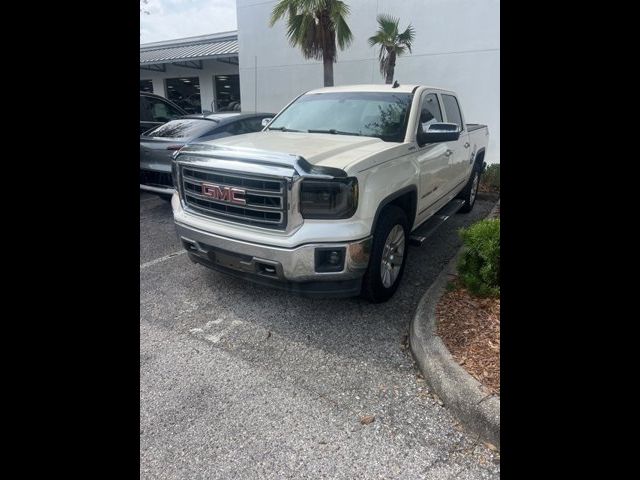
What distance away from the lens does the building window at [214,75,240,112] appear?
717 inches

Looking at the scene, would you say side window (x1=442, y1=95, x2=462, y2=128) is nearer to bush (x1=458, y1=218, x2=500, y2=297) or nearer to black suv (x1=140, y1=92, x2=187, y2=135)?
bush (x1=458, y1=218, x2=500, y2=297)

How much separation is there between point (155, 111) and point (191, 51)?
33.7 ft

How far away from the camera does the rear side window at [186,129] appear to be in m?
6.83

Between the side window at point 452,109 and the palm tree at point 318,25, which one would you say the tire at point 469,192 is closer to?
the side window at point 452,109

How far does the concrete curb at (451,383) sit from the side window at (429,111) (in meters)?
2.08

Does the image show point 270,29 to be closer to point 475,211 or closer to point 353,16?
point 353,16

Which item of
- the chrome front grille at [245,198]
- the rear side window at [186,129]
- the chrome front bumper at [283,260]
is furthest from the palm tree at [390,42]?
the chrome front bumper at [283,260]

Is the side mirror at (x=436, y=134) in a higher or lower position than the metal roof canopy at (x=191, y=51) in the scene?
lower

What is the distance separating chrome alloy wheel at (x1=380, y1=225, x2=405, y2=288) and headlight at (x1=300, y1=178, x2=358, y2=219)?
600 millimetres


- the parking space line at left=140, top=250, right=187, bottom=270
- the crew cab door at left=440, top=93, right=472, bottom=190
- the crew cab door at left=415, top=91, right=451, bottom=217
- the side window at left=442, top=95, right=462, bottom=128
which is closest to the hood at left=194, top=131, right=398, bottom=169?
the crew cab door at left=415, top=91, right=451, bottom=217

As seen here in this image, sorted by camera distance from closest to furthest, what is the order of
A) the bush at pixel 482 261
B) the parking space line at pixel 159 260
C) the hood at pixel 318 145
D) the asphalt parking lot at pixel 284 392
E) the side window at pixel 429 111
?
the asphalt parking lot at pixel 284 392, the hood at pixel 318 145, the bush at pixel 482 261, the side window at pixel 429 111, the parking space line at pixel 159 260
